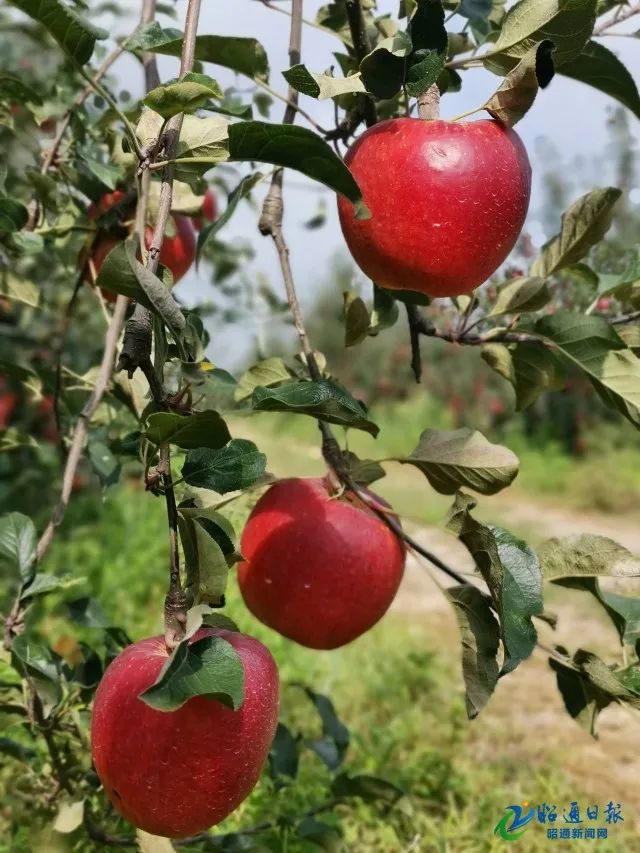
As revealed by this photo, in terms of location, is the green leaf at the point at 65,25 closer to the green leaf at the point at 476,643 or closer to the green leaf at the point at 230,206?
the green leaf at the point at 230,206

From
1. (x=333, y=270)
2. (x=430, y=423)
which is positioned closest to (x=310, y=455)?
(x=430, y=423)

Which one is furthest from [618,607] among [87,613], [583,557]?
[87,613]

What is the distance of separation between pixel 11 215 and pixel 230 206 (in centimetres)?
33

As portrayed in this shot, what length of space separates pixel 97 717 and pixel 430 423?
246 inches

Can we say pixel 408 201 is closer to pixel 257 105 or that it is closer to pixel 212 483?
pixel 212 483

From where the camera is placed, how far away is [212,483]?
1.68 ft

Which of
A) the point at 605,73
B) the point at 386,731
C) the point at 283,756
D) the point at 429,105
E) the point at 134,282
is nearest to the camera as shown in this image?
the point at 134,282

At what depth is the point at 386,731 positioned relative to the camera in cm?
153

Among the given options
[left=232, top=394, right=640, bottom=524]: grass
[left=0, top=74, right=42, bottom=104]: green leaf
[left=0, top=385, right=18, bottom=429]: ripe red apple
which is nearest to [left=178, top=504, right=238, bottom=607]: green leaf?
[left=0, top=74, right=42, bottom=104]: green leaf

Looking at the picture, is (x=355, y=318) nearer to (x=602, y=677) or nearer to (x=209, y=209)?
Result: (x=602, y=677)

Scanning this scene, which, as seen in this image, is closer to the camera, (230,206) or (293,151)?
(293,151)

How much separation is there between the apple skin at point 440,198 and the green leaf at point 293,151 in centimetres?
13

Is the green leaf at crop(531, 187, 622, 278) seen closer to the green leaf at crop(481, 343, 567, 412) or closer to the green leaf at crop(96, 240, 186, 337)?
the green leaf at crop(481, 343, 567, 412)

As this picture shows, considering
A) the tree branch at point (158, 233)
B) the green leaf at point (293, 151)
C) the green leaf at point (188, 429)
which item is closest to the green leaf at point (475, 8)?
the tree branch at point (158, 233)
